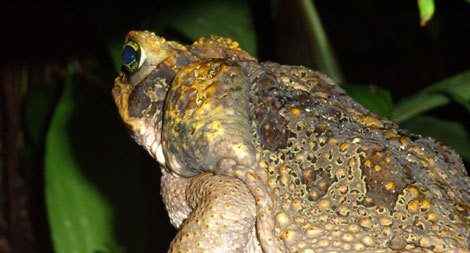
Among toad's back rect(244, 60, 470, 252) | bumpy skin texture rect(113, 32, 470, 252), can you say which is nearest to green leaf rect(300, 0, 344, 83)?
bumpy skin texture rect(113, 32, 470, 252)

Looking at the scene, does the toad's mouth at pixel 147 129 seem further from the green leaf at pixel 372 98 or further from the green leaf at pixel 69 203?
the green leaf at pixel 69 203

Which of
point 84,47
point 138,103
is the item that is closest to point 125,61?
point 138,103

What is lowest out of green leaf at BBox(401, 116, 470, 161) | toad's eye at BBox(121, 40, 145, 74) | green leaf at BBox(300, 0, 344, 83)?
green leaf at BBox(401, 116, 470, 161)

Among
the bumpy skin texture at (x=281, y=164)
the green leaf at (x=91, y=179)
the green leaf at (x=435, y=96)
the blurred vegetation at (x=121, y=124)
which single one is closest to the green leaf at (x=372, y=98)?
the blurred vegetation at (x=121, y=124)

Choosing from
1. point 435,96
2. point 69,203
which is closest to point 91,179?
point 69,203

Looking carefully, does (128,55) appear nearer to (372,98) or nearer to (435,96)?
(372,98)

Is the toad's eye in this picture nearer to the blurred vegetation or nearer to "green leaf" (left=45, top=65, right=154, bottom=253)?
the blurred vegetation

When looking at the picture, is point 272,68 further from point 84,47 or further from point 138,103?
point 84,47
